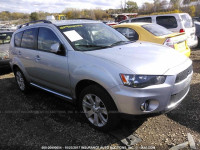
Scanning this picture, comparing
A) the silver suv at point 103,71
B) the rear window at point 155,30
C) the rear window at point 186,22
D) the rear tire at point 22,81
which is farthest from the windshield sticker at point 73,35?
the rear window at point 186,22

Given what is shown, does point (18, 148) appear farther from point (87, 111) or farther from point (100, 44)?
point (100, 44)

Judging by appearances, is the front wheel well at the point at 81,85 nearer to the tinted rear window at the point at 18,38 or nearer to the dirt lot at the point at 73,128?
the dirt lot at the point at 73,128

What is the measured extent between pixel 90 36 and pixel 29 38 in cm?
153

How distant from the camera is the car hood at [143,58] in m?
2.50

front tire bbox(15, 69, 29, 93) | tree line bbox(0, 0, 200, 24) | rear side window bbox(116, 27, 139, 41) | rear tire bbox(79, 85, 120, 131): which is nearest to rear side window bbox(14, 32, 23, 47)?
front tire bbox(15, 69, 29, 93)

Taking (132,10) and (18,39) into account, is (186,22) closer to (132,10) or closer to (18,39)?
(18,39)

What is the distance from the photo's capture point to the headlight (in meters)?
2.39

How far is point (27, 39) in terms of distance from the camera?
4285mm

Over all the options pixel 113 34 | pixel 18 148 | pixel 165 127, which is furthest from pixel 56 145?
pixel 113 34

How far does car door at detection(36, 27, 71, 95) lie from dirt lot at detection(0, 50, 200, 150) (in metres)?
0.54

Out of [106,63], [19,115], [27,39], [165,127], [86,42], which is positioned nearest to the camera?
[106,63]

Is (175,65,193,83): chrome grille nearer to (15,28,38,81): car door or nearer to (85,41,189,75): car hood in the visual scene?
(85,41,189,75): car hood

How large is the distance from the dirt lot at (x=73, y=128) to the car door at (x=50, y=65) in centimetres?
54

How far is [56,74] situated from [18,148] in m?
1.29
